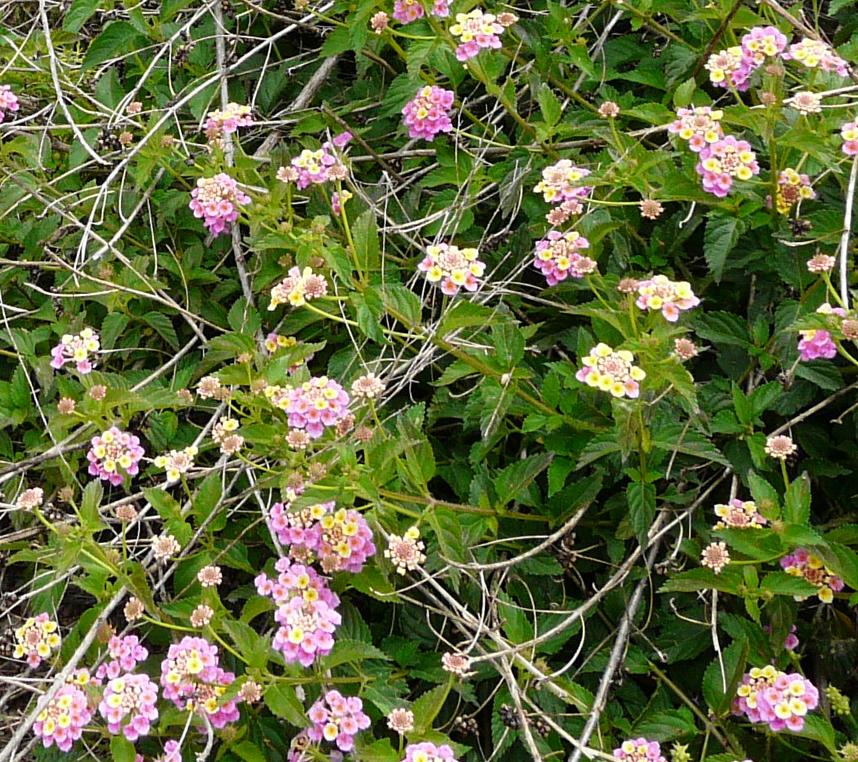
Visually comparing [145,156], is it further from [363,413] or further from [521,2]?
[521,2]

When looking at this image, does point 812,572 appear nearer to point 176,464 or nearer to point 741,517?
point 741,517

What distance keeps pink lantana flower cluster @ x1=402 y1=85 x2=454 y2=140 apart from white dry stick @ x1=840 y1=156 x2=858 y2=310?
95cm

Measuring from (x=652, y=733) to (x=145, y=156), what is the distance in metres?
1.82

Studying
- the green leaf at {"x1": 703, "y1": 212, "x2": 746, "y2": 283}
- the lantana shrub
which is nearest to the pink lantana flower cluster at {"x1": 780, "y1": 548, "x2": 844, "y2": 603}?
the lantana shrub

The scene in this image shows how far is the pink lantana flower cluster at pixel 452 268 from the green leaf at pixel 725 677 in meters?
0.83

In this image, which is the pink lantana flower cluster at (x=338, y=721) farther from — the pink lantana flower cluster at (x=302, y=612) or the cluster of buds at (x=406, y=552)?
the cluster of buds at (x=406, y=552)

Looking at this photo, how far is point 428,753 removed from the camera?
1456mm

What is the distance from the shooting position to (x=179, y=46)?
2.79m

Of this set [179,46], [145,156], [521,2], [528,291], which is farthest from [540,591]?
[179,46]

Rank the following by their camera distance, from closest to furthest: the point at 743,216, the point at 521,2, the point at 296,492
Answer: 1. the point at 296,492
2. the point at 743,216
3. the point at 521,2

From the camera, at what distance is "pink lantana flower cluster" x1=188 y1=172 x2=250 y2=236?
1.96 meters

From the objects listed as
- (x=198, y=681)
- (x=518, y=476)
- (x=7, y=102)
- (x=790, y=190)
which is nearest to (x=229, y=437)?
(x=198, y=681)

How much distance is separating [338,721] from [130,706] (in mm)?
383

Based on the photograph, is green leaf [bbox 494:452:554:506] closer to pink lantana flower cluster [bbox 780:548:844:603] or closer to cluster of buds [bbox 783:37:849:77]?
pink lantana flower cluster [bbox 780:548:844:603]
